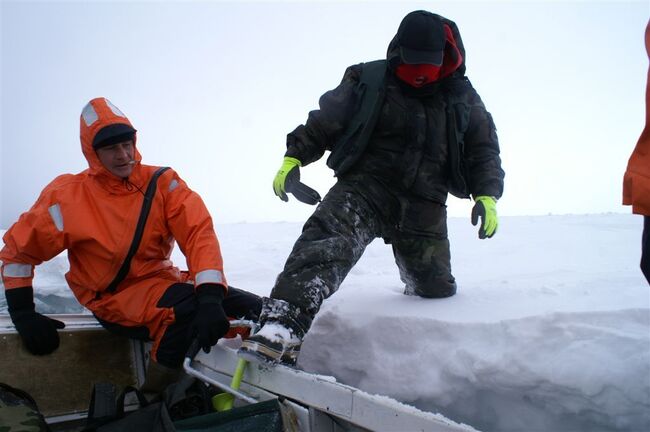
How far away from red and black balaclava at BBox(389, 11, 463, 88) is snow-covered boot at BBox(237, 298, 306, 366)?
1404 millimetres

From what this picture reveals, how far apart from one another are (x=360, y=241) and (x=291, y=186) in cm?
47

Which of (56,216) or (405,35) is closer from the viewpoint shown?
(56,216)

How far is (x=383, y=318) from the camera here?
229 cm

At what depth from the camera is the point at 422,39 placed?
2350 mm

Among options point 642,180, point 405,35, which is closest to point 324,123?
point 405,35

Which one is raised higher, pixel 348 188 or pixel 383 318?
pixel 348 188

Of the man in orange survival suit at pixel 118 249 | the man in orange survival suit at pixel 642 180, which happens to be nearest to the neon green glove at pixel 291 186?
the man in orange survival suit at pixel 118 249

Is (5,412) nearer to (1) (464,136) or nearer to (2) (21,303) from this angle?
(2) (21,303)

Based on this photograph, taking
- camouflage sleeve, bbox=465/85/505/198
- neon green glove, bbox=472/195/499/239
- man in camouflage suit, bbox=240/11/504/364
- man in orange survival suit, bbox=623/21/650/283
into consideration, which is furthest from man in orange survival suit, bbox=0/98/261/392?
man in orange survival suit, bbox=623/21/650/283

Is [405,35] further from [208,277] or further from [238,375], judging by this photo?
[238,375]

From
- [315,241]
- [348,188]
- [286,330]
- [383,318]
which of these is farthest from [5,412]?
[348,188]

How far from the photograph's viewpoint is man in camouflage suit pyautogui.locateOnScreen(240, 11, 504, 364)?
8.02 ft

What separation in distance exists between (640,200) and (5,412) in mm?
2251

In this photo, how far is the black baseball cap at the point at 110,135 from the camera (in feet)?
7.37
